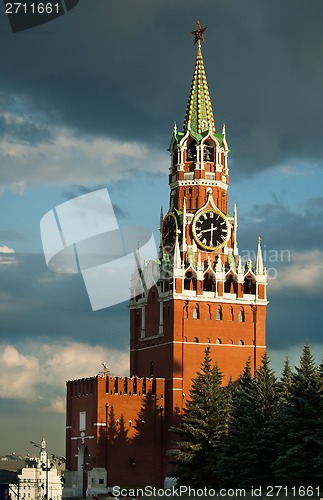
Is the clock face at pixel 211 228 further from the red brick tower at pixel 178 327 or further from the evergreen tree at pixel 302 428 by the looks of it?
the evergreen tree at pixel 302 428

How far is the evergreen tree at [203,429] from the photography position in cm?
9588

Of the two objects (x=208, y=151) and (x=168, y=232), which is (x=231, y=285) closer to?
(x=168, y=232)

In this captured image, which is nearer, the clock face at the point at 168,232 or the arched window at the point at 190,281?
the arched window at the point at 190,281

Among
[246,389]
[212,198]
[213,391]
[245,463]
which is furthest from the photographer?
[212,198]

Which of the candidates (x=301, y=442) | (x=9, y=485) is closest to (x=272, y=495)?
(x=301, y=442)

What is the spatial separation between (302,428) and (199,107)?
46.6 m

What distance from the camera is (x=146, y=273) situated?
117 metres

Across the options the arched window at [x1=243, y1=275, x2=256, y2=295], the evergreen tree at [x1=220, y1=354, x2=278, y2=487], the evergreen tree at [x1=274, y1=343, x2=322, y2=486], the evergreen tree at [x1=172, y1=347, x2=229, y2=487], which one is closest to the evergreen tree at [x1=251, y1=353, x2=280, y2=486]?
the evergreen tree at [x1=220, y1=354, x2=278, y2=487]

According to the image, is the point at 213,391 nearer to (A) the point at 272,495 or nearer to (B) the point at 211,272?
(B) the point at 211,272

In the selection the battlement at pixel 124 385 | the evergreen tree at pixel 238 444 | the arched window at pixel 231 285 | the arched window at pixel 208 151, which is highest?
the arched window at pixel 208 151

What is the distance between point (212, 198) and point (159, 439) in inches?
855

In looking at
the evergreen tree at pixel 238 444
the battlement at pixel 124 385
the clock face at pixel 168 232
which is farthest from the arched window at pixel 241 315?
the evergreen tree at pixel 238 444

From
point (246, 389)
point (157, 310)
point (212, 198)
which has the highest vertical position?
point (212, 198)

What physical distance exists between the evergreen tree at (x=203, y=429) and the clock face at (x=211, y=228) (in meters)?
13.8
